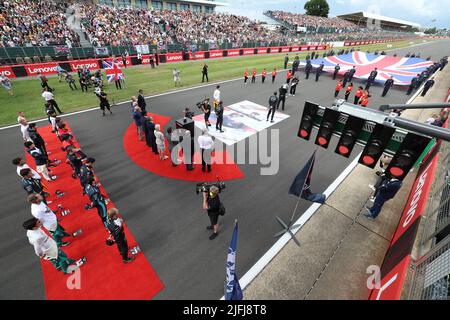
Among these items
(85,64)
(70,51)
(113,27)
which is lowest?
(85,64)

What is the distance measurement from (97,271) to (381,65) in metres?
34.5

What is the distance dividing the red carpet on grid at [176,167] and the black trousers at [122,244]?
149 inches

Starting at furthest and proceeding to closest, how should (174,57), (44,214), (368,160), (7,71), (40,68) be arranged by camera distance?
(174,57) → (40,68) → (7,71) → (44,214) → (368,160)

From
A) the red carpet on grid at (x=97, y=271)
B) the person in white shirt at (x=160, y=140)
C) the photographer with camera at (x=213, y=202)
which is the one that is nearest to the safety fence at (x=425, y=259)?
the photographer with camera at (x=213, y=202)

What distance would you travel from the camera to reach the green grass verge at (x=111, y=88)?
14.5 m

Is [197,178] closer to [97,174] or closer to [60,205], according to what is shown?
[97,174]

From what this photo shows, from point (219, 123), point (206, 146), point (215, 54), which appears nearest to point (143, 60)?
point (215, 54)

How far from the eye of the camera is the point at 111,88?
755 inches

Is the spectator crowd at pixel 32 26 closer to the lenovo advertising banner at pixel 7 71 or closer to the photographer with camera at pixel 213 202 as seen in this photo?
the lenovo advertising banner at pixel 7 71

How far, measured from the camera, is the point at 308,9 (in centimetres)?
10238

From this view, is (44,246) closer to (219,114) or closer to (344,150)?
(344,150)

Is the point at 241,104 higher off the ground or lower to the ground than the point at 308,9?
lower
